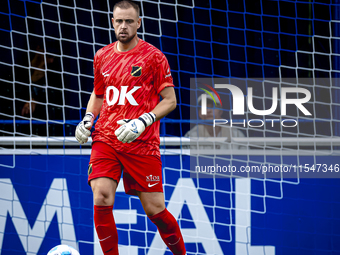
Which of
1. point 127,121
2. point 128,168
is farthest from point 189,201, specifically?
point 127,121

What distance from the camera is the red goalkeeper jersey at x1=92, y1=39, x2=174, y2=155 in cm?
264

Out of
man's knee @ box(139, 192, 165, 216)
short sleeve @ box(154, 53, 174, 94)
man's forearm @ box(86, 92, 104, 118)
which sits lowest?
man's knee @ box(139, 192, 165, 216)

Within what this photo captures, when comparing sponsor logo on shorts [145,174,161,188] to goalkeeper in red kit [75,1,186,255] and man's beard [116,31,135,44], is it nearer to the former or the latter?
goalkeeper in red kit [75,1,186,255]

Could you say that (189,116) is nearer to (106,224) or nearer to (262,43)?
Answer: (262,43)

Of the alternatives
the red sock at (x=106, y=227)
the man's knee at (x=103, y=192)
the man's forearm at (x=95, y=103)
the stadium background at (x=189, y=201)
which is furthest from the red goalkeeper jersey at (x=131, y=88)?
the stadium background at (x=189, y=201)

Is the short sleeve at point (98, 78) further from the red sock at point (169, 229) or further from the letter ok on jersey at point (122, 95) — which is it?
the red sock at point (169, 229)

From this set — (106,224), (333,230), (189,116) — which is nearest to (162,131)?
(189,116)

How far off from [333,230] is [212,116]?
4.44 ft

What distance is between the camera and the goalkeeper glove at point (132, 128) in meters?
2.47

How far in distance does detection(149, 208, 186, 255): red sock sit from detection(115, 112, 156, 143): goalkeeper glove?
57cm

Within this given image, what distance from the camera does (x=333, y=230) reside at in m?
3.40

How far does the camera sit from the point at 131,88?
8.66 feet

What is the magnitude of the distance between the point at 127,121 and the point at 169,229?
2.56ft

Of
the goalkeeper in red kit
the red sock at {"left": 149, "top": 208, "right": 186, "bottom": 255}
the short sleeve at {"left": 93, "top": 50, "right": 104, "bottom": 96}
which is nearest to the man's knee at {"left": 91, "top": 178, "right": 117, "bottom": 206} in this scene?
the goalkeeper in red kit
